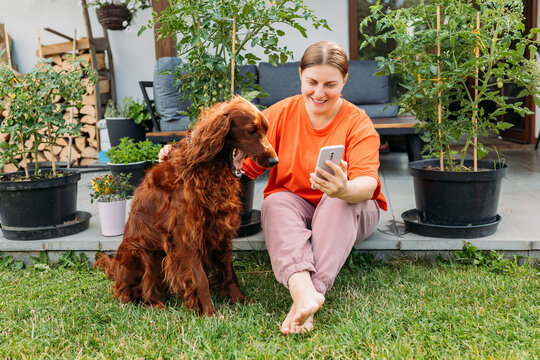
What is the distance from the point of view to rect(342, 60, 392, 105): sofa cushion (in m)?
5.48

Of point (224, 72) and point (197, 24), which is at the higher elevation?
point (197, 24)

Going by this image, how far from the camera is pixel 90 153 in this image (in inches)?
224

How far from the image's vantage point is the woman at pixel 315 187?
5.98ft

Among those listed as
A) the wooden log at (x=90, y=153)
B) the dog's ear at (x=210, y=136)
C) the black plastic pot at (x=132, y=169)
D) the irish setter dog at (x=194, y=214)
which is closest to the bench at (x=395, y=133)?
the black plastic pot at (x=132, y=169)

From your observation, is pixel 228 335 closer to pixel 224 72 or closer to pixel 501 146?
pixel 224 72

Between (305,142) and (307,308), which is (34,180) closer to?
(305,142)

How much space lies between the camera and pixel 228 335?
1.76 meters

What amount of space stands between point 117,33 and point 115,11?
1.85 ft

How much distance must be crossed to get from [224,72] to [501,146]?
5142 mm

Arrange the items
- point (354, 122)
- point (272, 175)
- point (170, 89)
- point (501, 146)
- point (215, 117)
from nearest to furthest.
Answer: point (215, 117)
point (354, 122)
point (272, 175)
point (170, 89)
point (501, 146)

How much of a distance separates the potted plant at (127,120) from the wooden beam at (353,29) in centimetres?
274

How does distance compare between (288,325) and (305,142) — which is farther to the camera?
(305,142)

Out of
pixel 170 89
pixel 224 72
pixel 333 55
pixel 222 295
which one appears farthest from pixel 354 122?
pixel 170 89

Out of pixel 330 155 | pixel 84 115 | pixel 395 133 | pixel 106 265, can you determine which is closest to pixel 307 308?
pixel 330 155
